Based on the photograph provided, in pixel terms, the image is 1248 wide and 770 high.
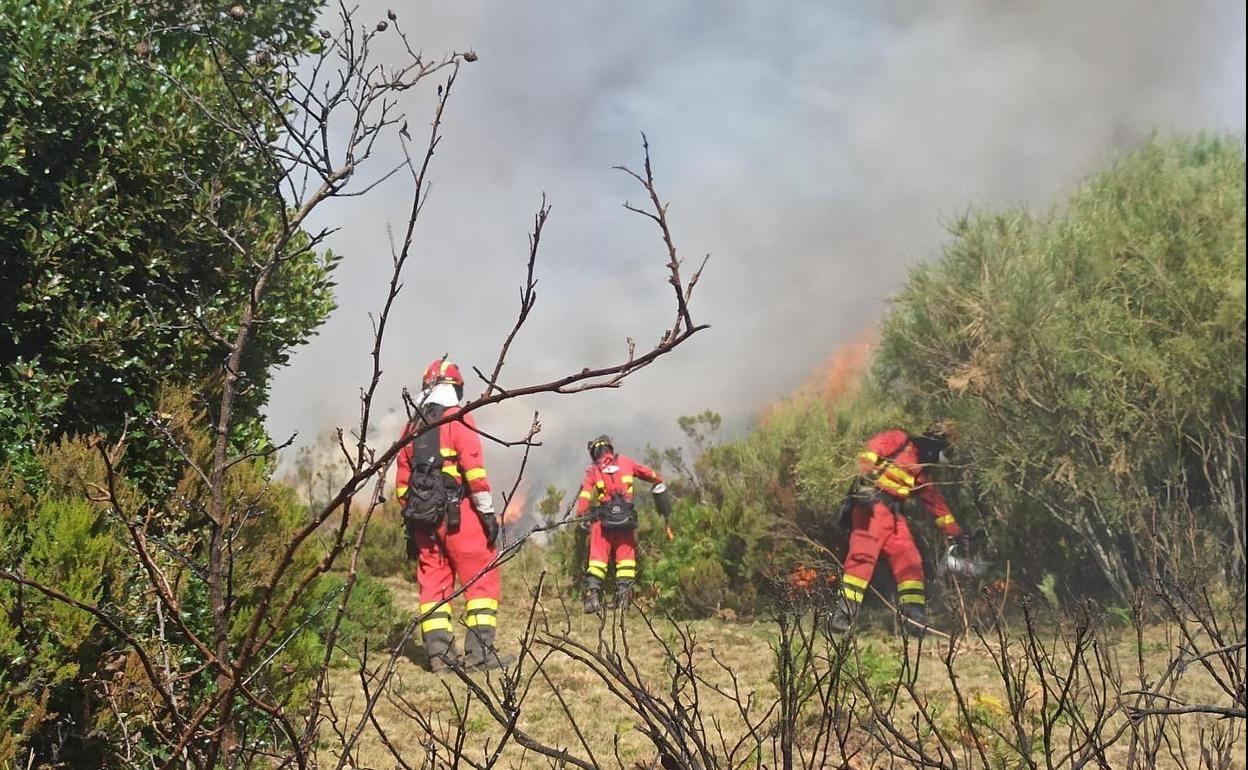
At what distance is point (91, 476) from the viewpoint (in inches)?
126

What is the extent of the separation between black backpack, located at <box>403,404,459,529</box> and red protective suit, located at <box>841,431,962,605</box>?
345cm

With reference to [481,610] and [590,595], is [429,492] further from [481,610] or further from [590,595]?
[590,595]

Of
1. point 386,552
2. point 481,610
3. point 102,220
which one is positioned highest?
point 102,220

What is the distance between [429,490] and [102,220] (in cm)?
304

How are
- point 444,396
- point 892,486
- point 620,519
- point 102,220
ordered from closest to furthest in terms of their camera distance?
point 102,220
point 444,396
point 892,486
point 620,519

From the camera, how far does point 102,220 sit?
3639 mm

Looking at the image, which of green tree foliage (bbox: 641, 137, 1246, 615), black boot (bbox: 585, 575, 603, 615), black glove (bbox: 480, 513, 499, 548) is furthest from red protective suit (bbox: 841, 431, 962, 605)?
black glove (bbox: 480, 513, 499, 548)

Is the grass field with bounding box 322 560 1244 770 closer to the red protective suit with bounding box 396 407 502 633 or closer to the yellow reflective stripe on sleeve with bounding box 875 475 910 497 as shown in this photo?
the red protective suit with bounding box 396 407 502 633

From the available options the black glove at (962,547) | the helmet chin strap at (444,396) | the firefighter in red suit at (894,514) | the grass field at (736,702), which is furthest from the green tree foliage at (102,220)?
the black glove at (962,547)

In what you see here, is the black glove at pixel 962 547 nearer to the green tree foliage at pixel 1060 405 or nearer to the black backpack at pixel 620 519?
the green tree foliage at pixel 1060 405

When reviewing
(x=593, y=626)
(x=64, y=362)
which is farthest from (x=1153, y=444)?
(x=64, y=362)

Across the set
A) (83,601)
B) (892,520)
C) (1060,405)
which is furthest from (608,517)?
(83,601)

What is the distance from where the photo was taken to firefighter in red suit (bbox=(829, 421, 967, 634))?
7449 millimetres

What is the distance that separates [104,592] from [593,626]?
4.48 m
